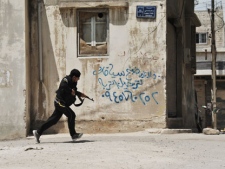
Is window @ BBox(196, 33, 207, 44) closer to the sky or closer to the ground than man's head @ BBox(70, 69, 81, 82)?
closer to the sky

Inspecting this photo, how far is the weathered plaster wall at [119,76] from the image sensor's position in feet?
46.0

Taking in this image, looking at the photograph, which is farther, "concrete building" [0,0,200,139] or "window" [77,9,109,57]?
"window" [77,9,109,57]

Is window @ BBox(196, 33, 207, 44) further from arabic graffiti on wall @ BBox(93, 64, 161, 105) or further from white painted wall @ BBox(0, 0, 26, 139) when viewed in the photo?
white painted wall @ BBox(0, 0, 26, 139)

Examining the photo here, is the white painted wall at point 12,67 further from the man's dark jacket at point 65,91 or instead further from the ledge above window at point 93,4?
the man's dark jacket at point 65,91

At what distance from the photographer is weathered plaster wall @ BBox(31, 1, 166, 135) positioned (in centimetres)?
1401

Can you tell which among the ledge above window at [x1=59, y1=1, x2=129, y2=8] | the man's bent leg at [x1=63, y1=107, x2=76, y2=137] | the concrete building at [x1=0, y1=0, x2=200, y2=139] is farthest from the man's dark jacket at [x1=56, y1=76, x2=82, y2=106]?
the ledge above window at [x1=59, y1=1, x2=129, y2=8]

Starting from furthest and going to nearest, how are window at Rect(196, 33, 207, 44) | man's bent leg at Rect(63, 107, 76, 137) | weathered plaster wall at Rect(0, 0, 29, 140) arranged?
window at Rect(196, 33, 207, 44)
weathered plaster wall at Rect(0, 0, 29, 140)
man's bent leg at Rect(63, 107, 76, 137)

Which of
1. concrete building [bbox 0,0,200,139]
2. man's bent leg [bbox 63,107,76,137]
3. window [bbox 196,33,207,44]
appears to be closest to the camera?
man's bent leg [bbox 63,107,76,137]

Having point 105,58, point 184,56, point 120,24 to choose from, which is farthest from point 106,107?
point 184,56

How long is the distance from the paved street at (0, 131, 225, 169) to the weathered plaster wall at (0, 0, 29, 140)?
2.95m

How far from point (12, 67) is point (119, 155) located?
5466 millimetres

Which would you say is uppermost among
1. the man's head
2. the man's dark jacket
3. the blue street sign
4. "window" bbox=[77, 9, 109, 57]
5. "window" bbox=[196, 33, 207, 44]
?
"window" bbox=[196, 33, 207, 44]

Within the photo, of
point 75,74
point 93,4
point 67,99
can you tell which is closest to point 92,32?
point 93,4

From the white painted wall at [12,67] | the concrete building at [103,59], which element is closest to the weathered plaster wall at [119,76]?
the concrete building at [103,59]
